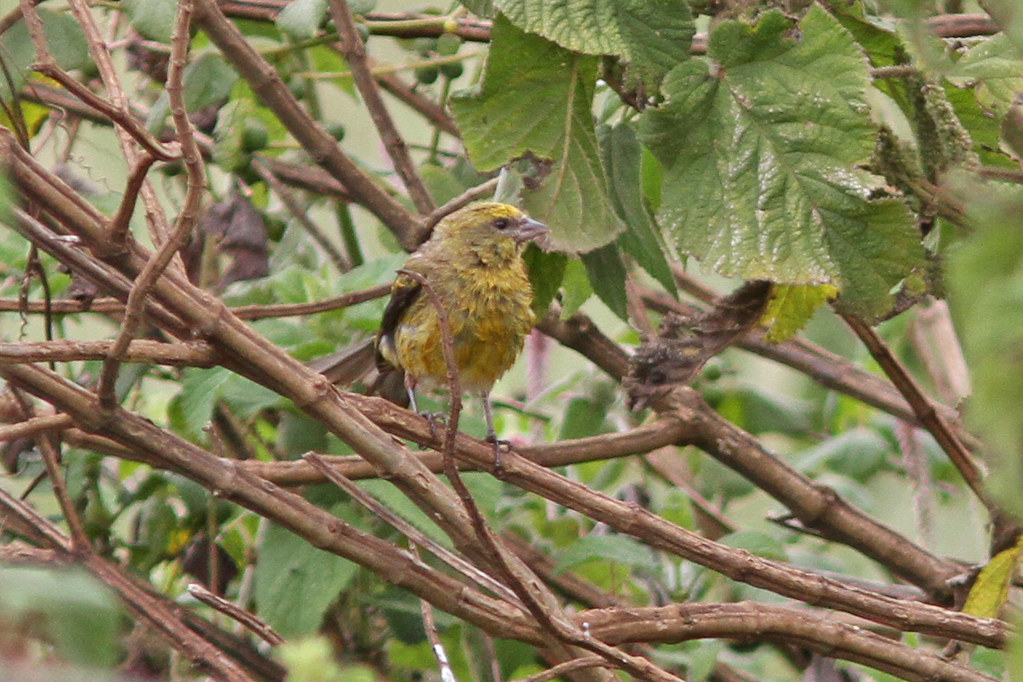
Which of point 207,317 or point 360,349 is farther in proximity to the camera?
point 360,349

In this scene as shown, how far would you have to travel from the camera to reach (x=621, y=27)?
7.63ft

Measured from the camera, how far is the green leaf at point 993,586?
248cm

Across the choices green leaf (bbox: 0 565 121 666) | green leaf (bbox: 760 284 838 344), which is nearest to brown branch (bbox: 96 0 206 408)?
green leaf (bbox: 0 565 121 666)

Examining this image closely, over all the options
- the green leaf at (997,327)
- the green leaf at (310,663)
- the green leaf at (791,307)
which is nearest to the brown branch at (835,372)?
the green leaf at (791,307)

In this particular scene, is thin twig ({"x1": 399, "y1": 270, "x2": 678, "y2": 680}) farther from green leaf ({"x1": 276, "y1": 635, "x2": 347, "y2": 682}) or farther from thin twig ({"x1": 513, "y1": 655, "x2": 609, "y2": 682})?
green leaf ({"x1": 276, "y1": 635, "x2": 347, "y2": 682})

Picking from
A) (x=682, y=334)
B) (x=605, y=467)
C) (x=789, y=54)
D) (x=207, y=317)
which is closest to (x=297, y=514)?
(x=207, y=317)

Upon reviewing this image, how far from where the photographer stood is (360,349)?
3123 millimetres

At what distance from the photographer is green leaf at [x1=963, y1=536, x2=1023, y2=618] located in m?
2.48

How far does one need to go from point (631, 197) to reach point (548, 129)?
0.81 ft

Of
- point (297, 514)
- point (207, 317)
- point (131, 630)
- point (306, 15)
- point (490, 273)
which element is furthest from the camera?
point (490, 273)

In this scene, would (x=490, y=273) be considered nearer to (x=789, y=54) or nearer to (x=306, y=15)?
(x=306, y=15)

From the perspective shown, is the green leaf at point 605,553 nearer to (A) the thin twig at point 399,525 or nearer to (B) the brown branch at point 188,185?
(A) the thin twig at point 399,525

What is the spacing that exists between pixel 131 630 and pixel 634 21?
5.98 ft

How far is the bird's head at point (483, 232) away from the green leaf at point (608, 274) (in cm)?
74
